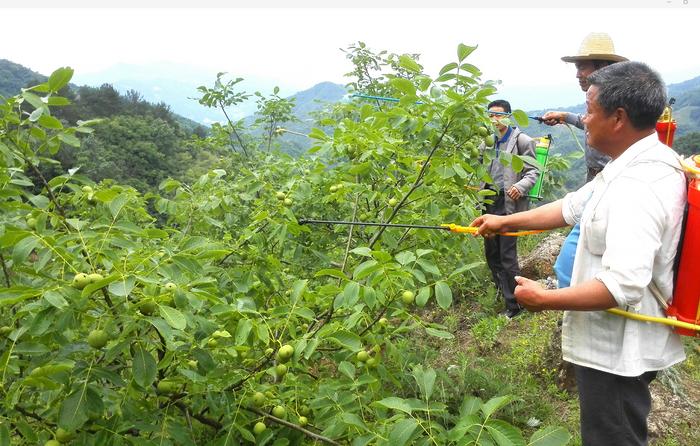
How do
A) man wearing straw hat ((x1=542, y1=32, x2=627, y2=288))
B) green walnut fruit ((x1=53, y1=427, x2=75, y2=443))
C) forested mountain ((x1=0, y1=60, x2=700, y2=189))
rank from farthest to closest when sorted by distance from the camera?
forested mountain ((x1=0, y1=60, x2=700, y2=189)) → man wearing straw hat ((x1=542, y1=32, x2=627, y2=288)) → green walnut fruit ((x1=53, y1=427, x2=75, y2=443))

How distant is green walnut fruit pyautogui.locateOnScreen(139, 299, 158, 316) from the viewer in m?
1.45

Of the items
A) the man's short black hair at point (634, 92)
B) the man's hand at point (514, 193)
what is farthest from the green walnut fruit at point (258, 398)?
the man's hand at point (514, 193)

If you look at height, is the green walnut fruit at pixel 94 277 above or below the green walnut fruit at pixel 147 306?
above

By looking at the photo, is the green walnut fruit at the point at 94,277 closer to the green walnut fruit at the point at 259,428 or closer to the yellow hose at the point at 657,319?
the green walnut fruit at the point at 259,428

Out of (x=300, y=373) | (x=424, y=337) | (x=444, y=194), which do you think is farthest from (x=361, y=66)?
(x=300, y=373)

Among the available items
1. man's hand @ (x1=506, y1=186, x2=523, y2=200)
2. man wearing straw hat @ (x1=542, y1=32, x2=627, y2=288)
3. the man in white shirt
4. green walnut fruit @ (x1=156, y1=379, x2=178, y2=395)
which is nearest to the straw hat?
man wearing straw hat @ (x1=542, y1=32, x2=627, y2=288)

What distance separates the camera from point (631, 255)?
5.46 feet

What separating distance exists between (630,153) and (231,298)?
4.94ft

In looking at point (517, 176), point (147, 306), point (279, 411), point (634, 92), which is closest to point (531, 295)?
point (634, 92)

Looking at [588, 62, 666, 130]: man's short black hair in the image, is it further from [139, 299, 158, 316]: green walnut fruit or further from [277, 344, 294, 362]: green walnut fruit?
[139, 299, 158, 316]: green walnut fruit

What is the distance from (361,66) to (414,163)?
336 centimetres

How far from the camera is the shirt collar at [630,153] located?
184 cm

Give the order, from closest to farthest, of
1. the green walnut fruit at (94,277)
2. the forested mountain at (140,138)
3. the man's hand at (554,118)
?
the green walnut fruit at (94,277), the man's hand at (554,118), the forested mountain at (140,138)

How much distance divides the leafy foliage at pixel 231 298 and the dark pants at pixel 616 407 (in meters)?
0.38
